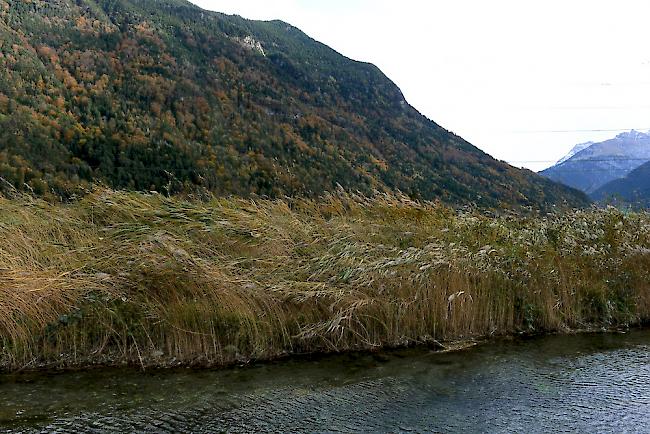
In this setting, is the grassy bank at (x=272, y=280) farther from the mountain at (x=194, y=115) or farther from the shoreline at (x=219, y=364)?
the mountain at (x=194, y=115)

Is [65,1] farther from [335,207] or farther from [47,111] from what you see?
[335,207]

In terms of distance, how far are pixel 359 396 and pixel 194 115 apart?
7653 centimetres

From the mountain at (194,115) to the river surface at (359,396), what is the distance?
3.55 meters

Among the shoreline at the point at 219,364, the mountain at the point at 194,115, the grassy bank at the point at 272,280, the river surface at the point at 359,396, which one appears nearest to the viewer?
the river surface at the point at 359,396

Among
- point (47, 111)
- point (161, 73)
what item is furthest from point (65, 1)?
point (47, 111)

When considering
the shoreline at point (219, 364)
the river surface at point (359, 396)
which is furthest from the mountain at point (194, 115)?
the river surface at point (359, 396)

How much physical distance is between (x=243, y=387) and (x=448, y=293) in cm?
200

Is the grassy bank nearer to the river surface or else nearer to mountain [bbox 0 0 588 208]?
the river surface

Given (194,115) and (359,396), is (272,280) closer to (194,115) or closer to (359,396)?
(359,396)

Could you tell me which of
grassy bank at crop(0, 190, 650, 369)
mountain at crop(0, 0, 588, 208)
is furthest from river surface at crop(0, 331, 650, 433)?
mountain at crop(0, 0, 588, 208)

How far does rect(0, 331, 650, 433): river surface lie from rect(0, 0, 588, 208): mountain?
11.6 ft

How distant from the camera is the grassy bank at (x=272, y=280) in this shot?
11.9ft

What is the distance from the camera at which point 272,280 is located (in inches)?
162

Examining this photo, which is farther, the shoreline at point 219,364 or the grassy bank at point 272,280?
the grassy bank at point 272,280
